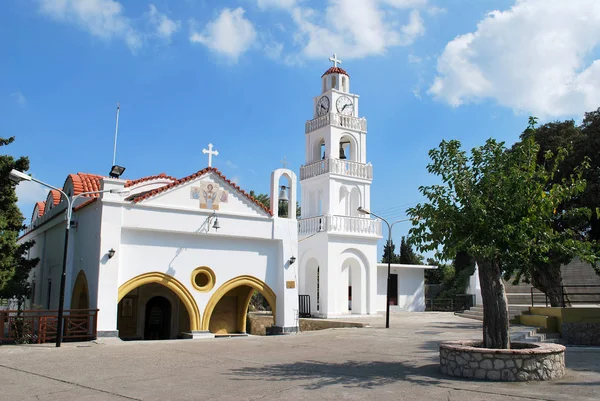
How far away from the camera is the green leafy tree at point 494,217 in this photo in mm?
10781

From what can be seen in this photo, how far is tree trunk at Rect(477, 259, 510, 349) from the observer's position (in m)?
10.9

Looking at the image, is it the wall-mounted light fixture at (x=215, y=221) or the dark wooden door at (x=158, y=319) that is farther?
the dark wooden door at (x=158, y=319)

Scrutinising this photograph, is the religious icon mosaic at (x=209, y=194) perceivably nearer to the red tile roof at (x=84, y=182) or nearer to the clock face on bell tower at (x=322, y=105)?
the red tile roof at (x=84, y=182)

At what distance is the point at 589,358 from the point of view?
1262 cm

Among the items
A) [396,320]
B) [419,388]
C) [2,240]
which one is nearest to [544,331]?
[396,320]

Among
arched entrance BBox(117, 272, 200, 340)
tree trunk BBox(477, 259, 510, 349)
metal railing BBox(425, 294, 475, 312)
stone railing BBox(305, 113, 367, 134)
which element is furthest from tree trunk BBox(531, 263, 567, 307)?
arched entrance BBox(117, 272, 200, 340)

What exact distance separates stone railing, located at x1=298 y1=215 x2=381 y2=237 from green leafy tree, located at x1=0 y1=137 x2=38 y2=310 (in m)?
13.2

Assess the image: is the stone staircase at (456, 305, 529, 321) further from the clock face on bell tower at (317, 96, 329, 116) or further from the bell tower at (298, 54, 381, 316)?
the clock face on bell tower at (317, 96, 329, 116)

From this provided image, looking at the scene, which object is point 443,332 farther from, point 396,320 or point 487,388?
point 487,388

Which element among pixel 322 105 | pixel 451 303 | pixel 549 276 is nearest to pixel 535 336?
pixel 549 276

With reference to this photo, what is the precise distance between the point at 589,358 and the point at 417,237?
515 cm

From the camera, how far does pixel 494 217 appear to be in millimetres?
10844

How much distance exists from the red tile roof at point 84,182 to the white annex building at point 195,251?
0.05 m

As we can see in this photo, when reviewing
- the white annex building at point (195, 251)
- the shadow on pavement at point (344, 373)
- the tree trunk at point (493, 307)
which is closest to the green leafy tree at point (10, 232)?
the white annex building at point (195, 251)
